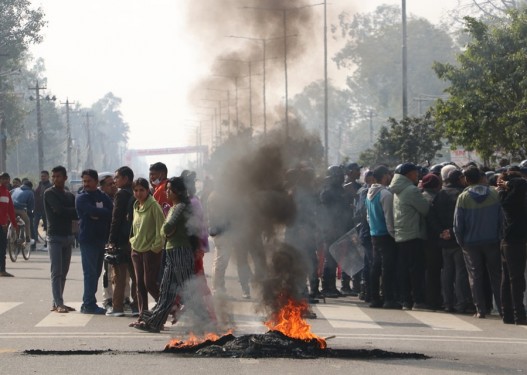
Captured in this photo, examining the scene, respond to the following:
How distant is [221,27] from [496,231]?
485cm

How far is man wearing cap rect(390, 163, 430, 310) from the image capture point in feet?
54.0

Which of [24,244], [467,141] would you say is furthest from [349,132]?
[24,244]

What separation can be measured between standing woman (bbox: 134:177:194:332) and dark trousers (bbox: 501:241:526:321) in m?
4.10

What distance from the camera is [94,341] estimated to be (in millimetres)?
12641

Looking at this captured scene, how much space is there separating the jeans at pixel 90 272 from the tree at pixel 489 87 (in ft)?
69.5

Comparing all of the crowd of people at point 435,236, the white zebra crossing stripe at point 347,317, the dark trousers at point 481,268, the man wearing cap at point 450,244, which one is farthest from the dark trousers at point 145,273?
the man wearing cap at point 450,244

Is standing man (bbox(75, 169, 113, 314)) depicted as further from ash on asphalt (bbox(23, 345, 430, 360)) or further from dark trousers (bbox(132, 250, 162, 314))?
ash on asphalt (bbox(23, 345, 430, 360))

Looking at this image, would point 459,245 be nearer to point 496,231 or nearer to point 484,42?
point 496,231

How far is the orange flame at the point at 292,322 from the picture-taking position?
38.5 ft

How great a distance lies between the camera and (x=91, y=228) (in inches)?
621

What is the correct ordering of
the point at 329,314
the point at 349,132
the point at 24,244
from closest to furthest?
the point at 329,314, the point at 24,244, the point at 349,132

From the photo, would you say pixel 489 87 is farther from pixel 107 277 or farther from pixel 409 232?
pixel 107 277

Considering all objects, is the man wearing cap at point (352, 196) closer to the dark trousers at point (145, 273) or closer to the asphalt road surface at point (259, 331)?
the asphalt road surface at point (259, 331)

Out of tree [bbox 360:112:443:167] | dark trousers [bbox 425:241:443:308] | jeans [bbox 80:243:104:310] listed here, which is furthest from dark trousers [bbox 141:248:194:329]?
tree [bbox 360:112:443:167]
